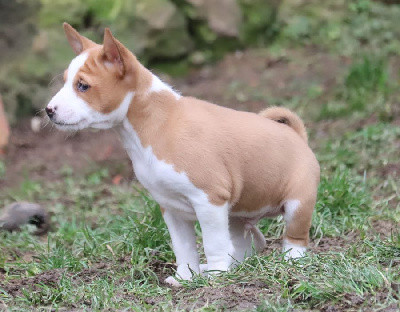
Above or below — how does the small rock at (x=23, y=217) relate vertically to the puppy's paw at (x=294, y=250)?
below

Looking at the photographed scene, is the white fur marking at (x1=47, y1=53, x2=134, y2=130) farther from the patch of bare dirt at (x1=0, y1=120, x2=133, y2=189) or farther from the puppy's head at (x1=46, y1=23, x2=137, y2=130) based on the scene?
the patch of bare dirt at (x1=0, y1=120, x2=133, y2=189)

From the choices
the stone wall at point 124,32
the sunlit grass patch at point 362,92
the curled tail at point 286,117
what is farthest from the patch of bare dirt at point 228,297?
the stone wall at point 124,32

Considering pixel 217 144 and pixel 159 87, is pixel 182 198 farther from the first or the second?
pixel 159 87

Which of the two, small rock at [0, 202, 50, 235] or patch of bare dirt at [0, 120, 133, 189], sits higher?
small rock at [0, 202, 50, 235]

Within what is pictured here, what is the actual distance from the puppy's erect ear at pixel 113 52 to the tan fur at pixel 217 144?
1 cm

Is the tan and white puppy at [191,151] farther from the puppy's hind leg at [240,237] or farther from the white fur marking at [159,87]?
the puppy's hind leg at [240,237]

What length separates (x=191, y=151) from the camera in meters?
4.18

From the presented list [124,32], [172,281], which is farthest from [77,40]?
[124,32]

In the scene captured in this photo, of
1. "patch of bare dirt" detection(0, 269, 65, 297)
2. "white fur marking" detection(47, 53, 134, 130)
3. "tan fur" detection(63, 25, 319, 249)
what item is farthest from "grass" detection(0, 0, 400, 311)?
"white fur marking" detection(47, 53, 134, 130)

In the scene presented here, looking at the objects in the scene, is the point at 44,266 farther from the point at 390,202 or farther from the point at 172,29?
the point at 172,29

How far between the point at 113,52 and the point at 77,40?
510mm

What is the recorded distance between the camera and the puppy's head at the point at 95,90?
414 centimetres

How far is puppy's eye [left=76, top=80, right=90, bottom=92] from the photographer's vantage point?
4.16 meters

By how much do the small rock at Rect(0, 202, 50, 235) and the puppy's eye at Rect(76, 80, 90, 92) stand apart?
2.30 m
